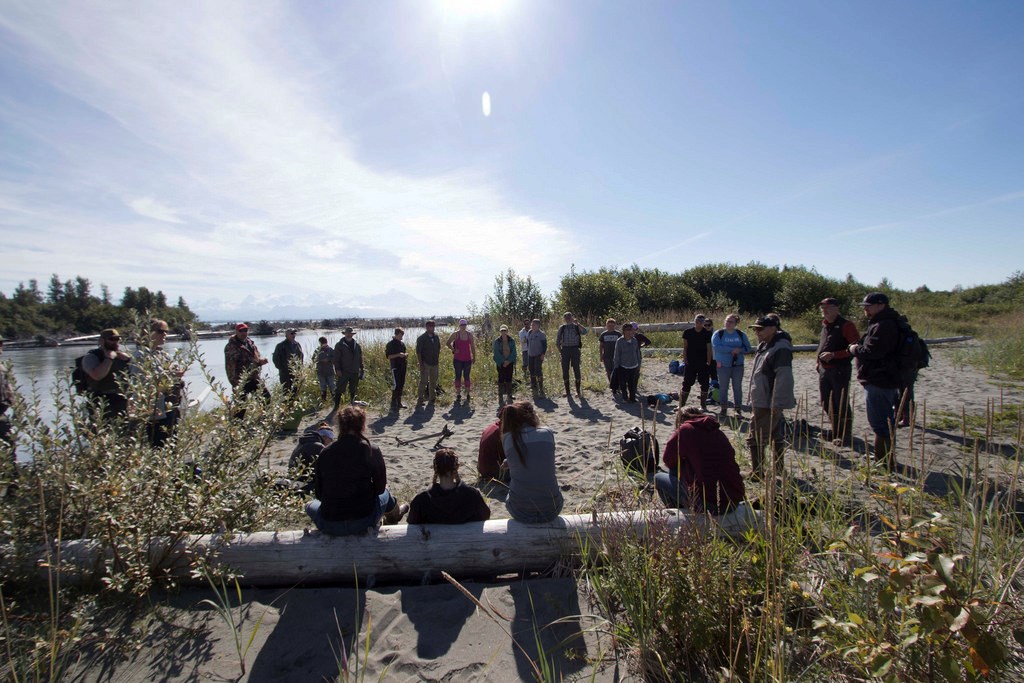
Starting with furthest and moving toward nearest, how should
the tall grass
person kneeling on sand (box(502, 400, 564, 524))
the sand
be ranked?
person kneeling on sand (box(502, 400, 564, 524)) < the sand < the tall grass

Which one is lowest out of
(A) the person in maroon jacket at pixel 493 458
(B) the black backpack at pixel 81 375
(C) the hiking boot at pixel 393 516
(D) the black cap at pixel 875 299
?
(C) the hiking boot at pixel 393 516

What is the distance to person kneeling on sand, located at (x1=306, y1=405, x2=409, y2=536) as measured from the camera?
3.26 metres

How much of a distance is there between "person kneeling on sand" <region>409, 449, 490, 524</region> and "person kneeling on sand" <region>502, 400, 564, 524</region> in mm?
275

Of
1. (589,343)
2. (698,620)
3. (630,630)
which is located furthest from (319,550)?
(589,343)

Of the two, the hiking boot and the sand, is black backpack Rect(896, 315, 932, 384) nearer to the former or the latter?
the sand

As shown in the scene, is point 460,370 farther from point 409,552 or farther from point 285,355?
point 409,552

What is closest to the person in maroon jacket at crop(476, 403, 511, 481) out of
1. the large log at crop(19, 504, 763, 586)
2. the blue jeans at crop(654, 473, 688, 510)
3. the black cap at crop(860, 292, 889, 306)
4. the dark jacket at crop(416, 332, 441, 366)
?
the large log at crop(19, 504, 763, 586)

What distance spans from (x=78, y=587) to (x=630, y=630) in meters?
3.48

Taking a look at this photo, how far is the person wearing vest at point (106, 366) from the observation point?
14.6ft

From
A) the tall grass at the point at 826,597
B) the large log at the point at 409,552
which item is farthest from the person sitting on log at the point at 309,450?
the tall grass at the point at 826,597

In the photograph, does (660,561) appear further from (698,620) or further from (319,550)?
(319,550)

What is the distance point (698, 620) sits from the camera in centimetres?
212

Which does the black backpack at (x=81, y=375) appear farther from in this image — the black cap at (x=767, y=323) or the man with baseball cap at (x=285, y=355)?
the black cap at (x=767, y=323)

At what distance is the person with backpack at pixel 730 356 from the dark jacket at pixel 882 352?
2681mm
